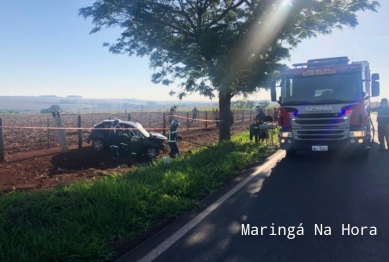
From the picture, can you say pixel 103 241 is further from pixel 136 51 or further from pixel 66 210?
pixel 136 51

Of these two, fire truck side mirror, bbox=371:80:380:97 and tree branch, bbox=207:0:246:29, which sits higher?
tree branch, bbox=207:0:246:29

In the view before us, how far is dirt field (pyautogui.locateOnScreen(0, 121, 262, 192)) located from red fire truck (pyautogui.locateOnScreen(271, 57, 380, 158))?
5.33m

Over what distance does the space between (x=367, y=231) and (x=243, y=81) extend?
10.4m

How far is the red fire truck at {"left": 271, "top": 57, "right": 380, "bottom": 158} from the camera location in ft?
32.3

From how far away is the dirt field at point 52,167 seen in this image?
8.82 meters

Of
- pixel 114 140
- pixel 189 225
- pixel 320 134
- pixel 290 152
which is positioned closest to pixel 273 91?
pixel 320 134

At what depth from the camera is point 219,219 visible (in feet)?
16.8

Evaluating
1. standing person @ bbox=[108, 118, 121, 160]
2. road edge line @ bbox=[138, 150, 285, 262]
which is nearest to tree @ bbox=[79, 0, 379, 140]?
standing person @ bbox=[108, 118, 121, 160]

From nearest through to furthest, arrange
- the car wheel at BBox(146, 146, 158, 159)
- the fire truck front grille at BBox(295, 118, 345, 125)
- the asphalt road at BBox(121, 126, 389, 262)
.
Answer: the asphalt road at BBox(121, 126, 389, 262) < the fire truck front grille at BBox(295, 118, 345, 125) < the car wheel at BBox(146, 146, 158, 159)

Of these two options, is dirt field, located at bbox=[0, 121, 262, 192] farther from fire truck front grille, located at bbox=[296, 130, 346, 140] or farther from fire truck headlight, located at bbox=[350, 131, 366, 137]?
fire truck headlight, located at bbox=[350, 131, 366, 137]

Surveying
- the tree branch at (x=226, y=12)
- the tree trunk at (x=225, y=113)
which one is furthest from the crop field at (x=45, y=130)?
the tree branch at (x=226, y=12)

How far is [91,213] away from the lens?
192 inches

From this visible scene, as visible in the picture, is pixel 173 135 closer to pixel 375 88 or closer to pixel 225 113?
pixel 225 113

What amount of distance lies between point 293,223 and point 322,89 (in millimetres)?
6534
